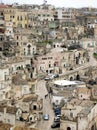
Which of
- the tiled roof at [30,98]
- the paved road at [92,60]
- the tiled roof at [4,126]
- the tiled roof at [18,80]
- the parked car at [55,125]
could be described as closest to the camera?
the tiled roof at [4,126]

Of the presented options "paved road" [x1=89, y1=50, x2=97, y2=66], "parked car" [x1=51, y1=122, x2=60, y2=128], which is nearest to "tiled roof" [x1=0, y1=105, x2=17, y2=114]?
"parked car" [x1=51, y1=122, x2=60, y2=128]

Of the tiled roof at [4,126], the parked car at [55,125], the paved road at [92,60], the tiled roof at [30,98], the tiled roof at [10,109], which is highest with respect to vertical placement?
the paved road at [92,60]

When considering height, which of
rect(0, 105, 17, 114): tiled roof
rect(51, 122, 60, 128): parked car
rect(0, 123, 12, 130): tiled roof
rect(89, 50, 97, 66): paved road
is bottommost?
rect(51, 122, 60, 128): parked car

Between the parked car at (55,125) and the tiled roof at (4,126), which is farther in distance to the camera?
the parked car at (55,125)

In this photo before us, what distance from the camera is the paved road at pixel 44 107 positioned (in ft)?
83.8

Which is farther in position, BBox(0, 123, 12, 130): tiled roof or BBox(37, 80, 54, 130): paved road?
BBox(37, 80, 54, 130): paved road

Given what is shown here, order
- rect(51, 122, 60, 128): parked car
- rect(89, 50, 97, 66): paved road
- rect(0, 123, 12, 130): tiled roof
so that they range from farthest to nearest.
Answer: rect(89, 50, 97, 66): paved road, rect(51, 122, 60, 128): parked car, rect(0, 123, 12, 130): tiled roof

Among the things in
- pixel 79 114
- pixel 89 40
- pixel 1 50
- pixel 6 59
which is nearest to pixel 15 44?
pixel 1 50

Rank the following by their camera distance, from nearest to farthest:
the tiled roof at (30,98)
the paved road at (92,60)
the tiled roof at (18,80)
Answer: the tiled roof at (30,98)
the tiled roof at (18,80)
the paved road at (92,60)

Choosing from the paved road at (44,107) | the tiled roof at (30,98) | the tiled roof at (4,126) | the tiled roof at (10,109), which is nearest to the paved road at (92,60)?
the paved road at (44,107)

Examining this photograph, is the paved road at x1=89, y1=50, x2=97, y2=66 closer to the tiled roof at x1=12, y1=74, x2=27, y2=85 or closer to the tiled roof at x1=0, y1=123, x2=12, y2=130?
the tiled roof at x1=12, y1=74, x2=27, y2=85

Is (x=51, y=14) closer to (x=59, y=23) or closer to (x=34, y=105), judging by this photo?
(x=59, y=23)

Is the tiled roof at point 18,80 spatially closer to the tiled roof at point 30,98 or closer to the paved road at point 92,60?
the tiled roof at point 30,98

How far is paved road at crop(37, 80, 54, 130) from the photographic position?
25531 mm
